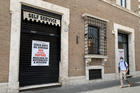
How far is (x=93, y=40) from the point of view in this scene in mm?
10531

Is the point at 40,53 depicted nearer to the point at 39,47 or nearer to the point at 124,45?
the point at 39,47

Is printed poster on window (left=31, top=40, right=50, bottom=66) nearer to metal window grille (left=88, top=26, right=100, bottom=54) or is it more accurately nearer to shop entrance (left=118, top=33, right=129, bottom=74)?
metal window grille (left=88, top=26, right=100, bottom=54)

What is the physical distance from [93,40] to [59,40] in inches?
111

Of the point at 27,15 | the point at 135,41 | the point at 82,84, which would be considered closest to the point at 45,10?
the point at 27,15

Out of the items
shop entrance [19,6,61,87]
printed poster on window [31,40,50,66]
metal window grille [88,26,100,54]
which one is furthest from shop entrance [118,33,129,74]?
printed poster on window [31,40,50,66]

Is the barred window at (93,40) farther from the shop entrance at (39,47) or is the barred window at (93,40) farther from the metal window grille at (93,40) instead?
the shop entrance at (39,47)

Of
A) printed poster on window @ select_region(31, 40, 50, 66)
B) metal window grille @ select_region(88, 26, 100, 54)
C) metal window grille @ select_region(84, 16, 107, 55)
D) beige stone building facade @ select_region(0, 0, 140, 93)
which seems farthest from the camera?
metal window grille @ select_region(88, 26, 100, 54)

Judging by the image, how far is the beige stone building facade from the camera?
674 cm

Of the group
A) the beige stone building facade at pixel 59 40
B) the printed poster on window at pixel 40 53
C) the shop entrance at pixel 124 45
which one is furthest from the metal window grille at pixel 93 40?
the shop entrance at pixel 124 45

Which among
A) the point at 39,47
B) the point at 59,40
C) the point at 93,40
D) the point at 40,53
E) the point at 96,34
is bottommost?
the point at 40,53

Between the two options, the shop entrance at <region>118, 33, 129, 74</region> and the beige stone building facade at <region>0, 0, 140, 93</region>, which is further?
the shop entrance at <region>118, 33, 129, 74</region>

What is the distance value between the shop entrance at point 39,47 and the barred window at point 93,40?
2.47 m

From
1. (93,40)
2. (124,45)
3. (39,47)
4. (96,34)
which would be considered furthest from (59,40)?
(124,45)

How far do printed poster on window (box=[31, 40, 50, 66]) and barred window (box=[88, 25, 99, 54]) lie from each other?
319cm
